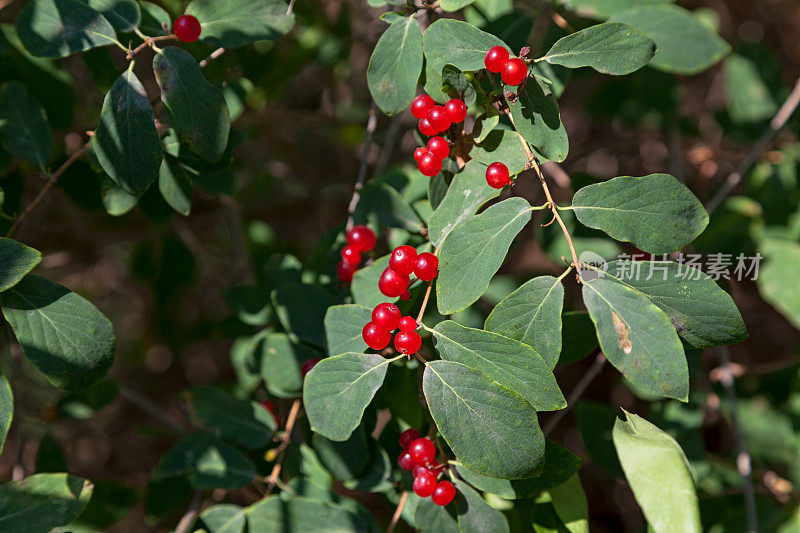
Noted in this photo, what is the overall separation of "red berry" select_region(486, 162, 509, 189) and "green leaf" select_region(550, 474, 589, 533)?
0.64 meters

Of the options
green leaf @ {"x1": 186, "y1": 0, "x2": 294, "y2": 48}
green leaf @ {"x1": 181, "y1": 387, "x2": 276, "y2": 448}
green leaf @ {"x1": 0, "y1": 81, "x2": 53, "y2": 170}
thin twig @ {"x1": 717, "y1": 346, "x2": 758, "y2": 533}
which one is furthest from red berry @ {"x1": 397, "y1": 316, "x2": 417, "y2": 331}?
thin twig @ {"x1": 717, "y1": 346, "x2": 758, "y2": 533}

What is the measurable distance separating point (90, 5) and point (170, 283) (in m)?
1.22

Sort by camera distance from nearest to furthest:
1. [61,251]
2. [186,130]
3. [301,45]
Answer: [186,130] → [301,45] → [61,251]

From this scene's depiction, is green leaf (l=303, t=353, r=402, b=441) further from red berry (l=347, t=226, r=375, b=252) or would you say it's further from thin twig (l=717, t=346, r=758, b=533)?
thin twig (l=717, t=346, r=758, b=533)

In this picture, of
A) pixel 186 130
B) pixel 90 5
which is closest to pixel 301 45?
pixel 90 5

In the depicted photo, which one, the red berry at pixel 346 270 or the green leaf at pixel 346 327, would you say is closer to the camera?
the green leaf at pixel 346 327

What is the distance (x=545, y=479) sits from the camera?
119 cm

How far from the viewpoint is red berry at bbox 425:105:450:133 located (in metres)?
1.18

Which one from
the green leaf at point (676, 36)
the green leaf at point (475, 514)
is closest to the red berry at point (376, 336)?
the green leaf at point (475, 514)

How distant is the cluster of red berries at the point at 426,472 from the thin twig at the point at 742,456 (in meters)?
0.98

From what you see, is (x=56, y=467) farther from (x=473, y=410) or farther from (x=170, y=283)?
(x=473, y=410)

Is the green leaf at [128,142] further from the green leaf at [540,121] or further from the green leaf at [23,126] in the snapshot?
the green leaf at [540,121]

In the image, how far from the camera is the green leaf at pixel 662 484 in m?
1.10

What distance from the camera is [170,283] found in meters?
2.34
